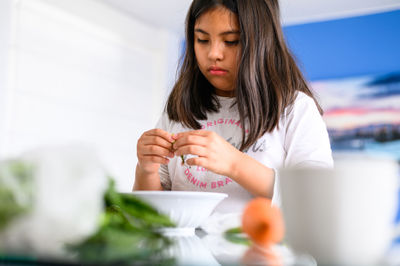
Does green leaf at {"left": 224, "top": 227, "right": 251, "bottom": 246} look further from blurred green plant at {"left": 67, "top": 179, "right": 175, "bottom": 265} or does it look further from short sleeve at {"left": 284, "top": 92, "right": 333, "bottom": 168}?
short sleeve at {"left": 284, "top": 92, "right": 333, "bottom": 168}

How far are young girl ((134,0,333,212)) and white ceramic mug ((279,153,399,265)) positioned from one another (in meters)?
0.77

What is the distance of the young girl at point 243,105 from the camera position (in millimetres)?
1279

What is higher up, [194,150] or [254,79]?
[254,79]

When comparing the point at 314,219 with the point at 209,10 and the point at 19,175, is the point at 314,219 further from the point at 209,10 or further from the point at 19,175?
the point at 209,10

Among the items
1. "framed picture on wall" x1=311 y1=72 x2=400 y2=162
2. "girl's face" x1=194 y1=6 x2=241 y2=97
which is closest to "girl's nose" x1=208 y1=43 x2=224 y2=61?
"girl's face" x1=194 y1=6 x2=241 y2=97

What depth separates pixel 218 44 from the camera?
4.46ft

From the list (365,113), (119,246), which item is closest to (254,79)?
(119,246)

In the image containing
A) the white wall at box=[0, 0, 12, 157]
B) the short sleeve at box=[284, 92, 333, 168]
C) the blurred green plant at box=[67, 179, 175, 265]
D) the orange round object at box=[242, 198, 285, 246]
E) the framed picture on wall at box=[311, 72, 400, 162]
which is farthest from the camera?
the framed picture on wall at box=[311, 72, 400, 162]

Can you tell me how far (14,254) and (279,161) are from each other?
3.47 ft

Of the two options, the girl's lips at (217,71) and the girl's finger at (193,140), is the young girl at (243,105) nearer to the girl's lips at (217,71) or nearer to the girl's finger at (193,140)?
the girl's lips at (217,71)

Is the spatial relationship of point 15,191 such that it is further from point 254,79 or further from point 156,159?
point 254,79

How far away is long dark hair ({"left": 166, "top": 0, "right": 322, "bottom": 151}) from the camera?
53.4 inches

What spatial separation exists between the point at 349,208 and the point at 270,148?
0.95 metres

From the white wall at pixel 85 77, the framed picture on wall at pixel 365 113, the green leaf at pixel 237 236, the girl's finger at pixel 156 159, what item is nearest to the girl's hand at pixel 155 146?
the girl's finger at pixel 156 159
